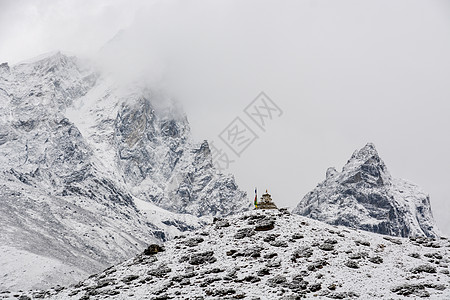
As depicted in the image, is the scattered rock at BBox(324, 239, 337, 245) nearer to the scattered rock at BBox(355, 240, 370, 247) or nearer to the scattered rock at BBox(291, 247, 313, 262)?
the scattered rock at BBox(355, 240, 370, 247)

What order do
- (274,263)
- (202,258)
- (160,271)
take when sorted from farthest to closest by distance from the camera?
(202,258), (160,271), (274,263)

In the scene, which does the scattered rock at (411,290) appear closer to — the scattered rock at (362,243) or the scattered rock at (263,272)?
the scattered rock at (263,272)

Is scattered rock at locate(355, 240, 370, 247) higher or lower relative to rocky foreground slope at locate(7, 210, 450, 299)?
higher

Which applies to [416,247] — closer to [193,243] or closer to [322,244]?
[322,244]

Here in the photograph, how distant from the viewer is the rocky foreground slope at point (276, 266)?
4603 cm

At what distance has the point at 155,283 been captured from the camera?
2093 inches

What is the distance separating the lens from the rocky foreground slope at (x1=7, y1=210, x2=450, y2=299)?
46031 mm

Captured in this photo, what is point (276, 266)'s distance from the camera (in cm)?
5181

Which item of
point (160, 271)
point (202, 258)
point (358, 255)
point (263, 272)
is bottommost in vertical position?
point (160, 271)

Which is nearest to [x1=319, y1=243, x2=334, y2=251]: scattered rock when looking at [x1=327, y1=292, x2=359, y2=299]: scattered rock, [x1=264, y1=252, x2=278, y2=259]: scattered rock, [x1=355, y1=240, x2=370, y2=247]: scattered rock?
[x1=355, y1=240, x2=370, y2=247]: scattered rock

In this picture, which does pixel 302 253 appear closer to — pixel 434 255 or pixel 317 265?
pixel 317 265

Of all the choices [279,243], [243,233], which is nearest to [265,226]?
[243,233]

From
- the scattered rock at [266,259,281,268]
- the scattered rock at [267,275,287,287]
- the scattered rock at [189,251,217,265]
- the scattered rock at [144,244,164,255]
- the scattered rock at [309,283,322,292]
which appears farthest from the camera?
the scattered rock at [144,244,164,255]

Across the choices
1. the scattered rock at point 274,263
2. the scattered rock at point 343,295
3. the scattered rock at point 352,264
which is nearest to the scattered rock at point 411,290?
the scattered rock at point 343,295
